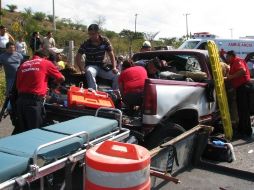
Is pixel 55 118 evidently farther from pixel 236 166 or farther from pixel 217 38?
pixel 217 38

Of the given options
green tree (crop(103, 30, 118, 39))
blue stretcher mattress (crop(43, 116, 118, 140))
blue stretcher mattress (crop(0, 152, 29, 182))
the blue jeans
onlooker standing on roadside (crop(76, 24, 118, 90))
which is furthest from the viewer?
green tree (crop(103, 30, 118, 39))

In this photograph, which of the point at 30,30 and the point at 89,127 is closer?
the point at 89,127

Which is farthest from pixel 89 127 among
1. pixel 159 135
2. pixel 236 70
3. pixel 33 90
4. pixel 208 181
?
pixel 236 70

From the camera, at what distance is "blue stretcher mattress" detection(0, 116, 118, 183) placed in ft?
10.2

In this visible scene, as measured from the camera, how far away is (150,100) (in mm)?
5152

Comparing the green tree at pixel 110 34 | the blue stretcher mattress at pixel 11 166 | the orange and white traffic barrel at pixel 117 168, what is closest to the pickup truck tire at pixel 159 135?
the orange and white traffic barrel at pixel 117 168

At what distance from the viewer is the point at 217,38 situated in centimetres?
1820

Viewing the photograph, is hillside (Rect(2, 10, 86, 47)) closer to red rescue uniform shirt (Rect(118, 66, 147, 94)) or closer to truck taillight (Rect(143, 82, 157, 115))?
red rescue uniform shirt (Rect(118, 66, 147, 94))

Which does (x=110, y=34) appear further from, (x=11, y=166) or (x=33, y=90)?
(x=11, y=166)

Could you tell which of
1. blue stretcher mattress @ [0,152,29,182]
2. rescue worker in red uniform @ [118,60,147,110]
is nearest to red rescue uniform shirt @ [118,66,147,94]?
rescue worker in red uniform @ [118,60,147,110]

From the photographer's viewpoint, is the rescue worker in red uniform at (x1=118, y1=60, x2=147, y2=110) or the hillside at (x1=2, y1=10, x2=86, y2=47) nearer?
the rescue worker in red uniform at (x1=118, y1=60, x2=147, y2=110)

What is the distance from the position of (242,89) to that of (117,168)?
5032 mm

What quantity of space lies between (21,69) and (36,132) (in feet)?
5.75

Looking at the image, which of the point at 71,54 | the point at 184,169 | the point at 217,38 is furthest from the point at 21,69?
the point at 217,38
